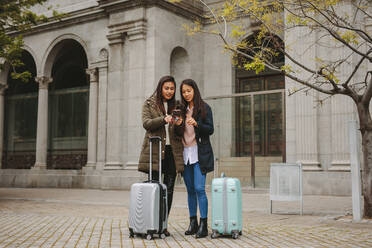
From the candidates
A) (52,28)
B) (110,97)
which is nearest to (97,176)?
(110,97)

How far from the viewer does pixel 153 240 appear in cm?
612

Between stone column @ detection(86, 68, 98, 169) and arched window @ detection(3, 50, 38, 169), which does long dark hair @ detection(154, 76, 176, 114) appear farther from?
arched window @ detection(3, 50, 38, 169)

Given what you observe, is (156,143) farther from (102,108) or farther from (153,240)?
(102,108)

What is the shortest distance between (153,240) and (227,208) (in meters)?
1.04

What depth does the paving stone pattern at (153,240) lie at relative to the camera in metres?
5.85

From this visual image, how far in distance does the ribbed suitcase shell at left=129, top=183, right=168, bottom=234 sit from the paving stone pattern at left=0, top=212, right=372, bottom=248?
6.5 inches

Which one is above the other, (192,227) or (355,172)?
(355,172)

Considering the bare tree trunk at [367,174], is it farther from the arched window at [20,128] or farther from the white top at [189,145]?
the arched window at [20,128]

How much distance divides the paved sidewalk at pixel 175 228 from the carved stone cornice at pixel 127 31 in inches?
369

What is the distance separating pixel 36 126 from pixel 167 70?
8.98 metres

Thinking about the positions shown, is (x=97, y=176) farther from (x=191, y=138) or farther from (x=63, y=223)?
(x=191, y=138)

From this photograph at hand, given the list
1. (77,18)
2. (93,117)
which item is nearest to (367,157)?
(93,117)

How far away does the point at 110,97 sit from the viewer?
1948 centimetres

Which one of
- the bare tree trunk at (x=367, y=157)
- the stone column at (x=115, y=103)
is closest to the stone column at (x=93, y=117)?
the stone column at (x=115, y=103)
